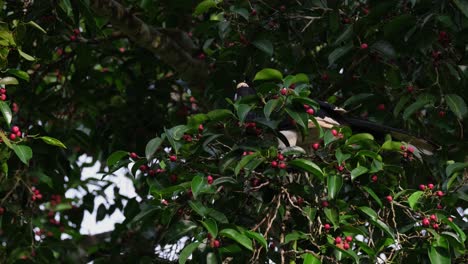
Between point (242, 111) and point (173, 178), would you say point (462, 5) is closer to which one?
point (242, 111)

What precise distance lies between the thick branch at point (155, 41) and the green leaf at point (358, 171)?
4.64 ft

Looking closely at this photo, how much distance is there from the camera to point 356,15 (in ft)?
12.1

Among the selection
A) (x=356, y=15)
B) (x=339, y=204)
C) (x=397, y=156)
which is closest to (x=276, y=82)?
(x=339, y=204)

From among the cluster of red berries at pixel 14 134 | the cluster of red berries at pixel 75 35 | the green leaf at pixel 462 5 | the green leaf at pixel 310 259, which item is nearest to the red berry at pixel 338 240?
the green leaf at pixel 310 259

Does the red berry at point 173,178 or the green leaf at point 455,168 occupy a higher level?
the green leaf at point 455,168

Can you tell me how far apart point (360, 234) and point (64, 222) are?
6.66 ft

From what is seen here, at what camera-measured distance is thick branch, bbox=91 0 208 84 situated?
3705mm

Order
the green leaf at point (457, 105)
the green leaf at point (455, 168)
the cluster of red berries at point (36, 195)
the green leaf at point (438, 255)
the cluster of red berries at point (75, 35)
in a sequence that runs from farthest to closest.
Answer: the cluster of red berries at point (75, 35)
the cluster of red berries at point (36, 195)
the green leaf at point (457, 105)
the green leaf at point (455, 168)
the green leaf at point (438, 255)

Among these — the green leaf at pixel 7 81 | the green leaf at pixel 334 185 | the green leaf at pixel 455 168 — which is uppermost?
the green leaf at pixel 7 81

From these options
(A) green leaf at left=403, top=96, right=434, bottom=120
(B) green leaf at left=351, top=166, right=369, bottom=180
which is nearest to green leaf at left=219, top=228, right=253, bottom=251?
(B) green leaf at left=351, top=166, right=369, bottom=180

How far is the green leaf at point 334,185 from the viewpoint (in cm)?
271

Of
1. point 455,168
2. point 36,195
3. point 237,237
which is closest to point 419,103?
point 455,168

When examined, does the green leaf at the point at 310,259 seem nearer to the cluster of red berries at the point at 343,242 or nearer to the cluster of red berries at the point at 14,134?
the cluster of red berries at the point at 343,242

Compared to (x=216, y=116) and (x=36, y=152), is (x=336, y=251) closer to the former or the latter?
(x=216, y=116)
